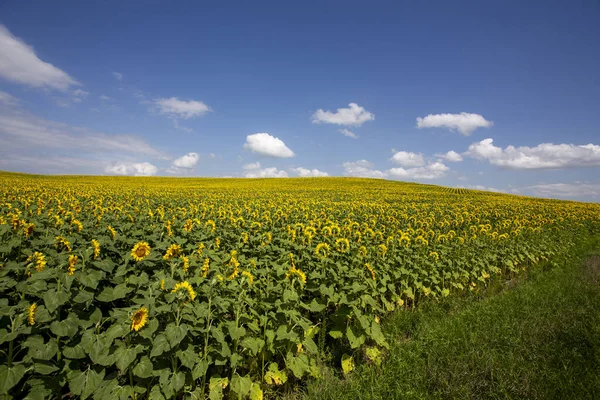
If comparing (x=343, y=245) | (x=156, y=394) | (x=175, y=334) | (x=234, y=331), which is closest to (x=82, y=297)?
(x=175, y=334)

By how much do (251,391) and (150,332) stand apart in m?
1.42

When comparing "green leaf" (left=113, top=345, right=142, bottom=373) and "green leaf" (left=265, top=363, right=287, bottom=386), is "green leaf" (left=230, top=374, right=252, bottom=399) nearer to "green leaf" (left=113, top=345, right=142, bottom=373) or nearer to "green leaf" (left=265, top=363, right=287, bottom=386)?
"green leaf" (left=265, top=363, right=287, bottom=386)

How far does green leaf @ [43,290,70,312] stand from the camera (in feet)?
9.09

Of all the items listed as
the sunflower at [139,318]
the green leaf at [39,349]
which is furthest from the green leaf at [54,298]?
the sunflower at [139,318]

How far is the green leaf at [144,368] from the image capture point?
9.39 feet

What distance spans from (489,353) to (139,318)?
4.77 metres

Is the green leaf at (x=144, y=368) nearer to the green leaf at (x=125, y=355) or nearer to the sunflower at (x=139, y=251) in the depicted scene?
the green leaf at (x=125, y=355)

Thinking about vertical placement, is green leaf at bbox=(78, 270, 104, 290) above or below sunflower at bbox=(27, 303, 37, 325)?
above

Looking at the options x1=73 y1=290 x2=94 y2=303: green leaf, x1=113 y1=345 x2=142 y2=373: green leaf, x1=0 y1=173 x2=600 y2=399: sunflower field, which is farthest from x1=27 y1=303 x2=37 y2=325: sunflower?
x1=113 y1=345 x2=142 y2=373: green leaf

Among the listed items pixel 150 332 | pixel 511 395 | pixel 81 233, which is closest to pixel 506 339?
pixel 511 395

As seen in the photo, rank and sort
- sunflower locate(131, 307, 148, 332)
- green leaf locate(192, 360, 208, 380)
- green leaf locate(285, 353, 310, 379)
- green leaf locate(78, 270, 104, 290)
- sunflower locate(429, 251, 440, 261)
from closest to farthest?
sunflower locate(131, 307, 148, 332), green leaf locate(192, 360, 208, 380), green leaf locate(78, 270, 104, 290), green leaf locate(285, 353, 310, 379), sunflower locate(429, 251, 440, 261)

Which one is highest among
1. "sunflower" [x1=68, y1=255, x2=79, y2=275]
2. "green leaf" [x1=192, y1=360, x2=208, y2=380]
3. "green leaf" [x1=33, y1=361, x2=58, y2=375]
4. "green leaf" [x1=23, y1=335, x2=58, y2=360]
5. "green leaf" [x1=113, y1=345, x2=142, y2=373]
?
"sunflower" [x1=68, y1=255, x2=79, y2=275]

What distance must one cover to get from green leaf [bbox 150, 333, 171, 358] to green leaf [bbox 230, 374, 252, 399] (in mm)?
953

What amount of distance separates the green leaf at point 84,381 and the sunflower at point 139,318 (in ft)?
1.87
